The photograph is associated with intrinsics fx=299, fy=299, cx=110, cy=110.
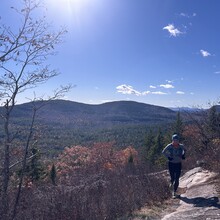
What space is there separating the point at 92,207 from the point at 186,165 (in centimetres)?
949

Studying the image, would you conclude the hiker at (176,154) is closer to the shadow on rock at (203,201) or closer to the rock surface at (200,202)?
the rock surface at (200,202)

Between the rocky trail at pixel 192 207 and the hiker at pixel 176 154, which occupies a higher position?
the hiker at pixel 176 154

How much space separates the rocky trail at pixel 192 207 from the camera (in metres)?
6.75

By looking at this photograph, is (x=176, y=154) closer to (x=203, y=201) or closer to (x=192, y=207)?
(x=203, y=201)

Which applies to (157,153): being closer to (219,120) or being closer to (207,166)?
(219,120)

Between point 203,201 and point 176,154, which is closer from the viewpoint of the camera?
point 203,201

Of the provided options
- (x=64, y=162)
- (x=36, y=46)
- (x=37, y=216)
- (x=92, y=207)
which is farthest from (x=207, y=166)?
(x=64, y=162)

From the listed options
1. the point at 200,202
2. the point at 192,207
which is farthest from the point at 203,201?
the point at 192,207

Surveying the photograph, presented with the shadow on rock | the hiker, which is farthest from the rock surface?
the hiker

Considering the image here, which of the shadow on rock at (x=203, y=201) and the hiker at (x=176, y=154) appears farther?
the hiker at (x=176, y=154)

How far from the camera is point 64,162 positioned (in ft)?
146

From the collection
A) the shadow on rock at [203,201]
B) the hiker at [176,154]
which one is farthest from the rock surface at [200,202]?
the hiker at [176,154]

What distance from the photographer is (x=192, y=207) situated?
742 centimetres

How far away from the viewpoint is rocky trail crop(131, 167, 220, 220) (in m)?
6.75
